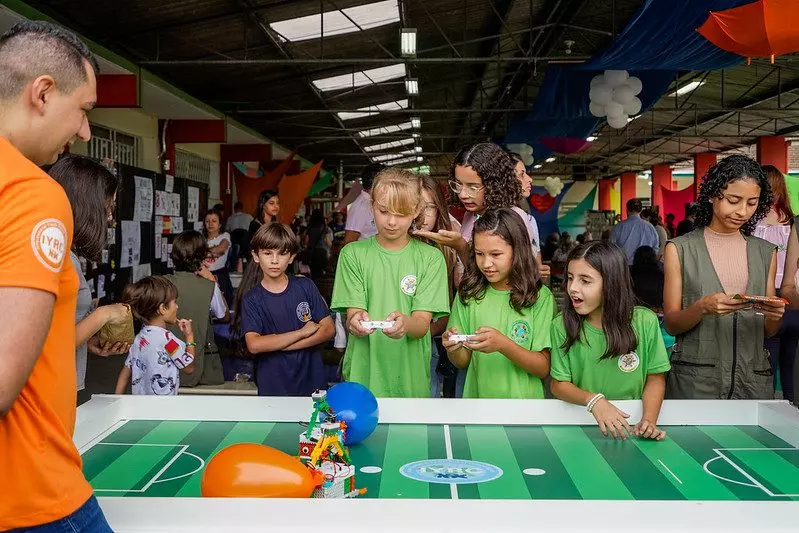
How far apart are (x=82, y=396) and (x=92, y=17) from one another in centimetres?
403

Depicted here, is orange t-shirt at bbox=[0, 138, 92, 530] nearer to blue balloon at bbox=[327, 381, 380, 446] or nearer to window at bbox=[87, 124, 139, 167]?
blue balloon at bbox=[327, 381, 380, 446]

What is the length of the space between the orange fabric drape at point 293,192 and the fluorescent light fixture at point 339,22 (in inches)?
85.3

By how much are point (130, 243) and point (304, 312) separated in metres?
4.83

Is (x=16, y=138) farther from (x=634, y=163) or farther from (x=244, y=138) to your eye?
(x=634, y=163)

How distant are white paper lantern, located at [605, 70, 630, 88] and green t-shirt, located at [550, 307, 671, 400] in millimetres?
6158

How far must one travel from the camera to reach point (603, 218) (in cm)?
1664

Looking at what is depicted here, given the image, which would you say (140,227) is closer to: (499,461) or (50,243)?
(499,461)

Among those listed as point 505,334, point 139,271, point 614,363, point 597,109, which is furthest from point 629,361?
point 597,109

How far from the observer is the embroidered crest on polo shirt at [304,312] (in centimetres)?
350

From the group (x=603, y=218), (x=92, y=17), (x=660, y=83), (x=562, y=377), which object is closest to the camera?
(x=562, y=377)

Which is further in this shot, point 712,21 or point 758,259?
point 712,21

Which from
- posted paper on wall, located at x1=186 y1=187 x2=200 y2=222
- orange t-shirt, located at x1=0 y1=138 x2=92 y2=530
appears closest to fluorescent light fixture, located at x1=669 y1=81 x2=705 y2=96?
posted paper on wall, located at x1=186 y1=187 x2=200 y2=222

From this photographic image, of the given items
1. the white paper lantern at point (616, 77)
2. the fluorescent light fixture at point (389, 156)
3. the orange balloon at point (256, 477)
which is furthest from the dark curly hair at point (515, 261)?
the fluorescent light fixture at point (389, 156)

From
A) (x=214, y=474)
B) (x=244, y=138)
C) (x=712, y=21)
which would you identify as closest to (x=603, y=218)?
(x=244, y=138)
